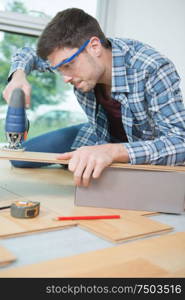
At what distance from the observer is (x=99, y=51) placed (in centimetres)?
161

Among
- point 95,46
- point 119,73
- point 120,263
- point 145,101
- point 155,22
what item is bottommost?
point 120,263

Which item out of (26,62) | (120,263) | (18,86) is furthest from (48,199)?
(26,62)

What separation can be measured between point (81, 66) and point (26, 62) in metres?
0.43

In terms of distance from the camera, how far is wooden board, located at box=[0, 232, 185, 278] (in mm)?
820

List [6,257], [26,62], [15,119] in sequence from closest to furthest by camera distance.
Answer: [6,257], [15,119], [26,62]

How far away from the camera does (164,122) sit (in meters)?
1.48

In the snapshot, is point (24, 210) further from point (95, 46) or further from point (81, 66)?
point (95, 46)

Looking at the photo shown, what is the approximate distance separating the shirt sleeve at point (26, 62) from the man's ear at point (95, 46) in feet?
1.35

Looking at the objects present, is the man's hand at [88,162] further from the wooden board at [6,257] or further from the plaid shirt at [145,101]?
the wooden board at [6,257]

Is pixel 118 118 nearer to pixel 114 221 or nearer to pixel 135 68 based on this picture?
pixel 135 68

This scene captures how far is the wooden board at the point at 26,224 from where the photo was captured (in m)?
1.05

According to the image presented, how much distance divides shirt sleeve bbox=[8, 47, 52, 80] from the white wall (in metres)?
1.24

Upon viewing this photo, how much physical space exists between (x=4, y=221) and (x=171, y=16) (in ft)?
8.15

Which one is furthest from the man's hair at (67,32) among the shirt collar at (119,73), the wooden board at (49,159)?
the wooden board at (49,159)
